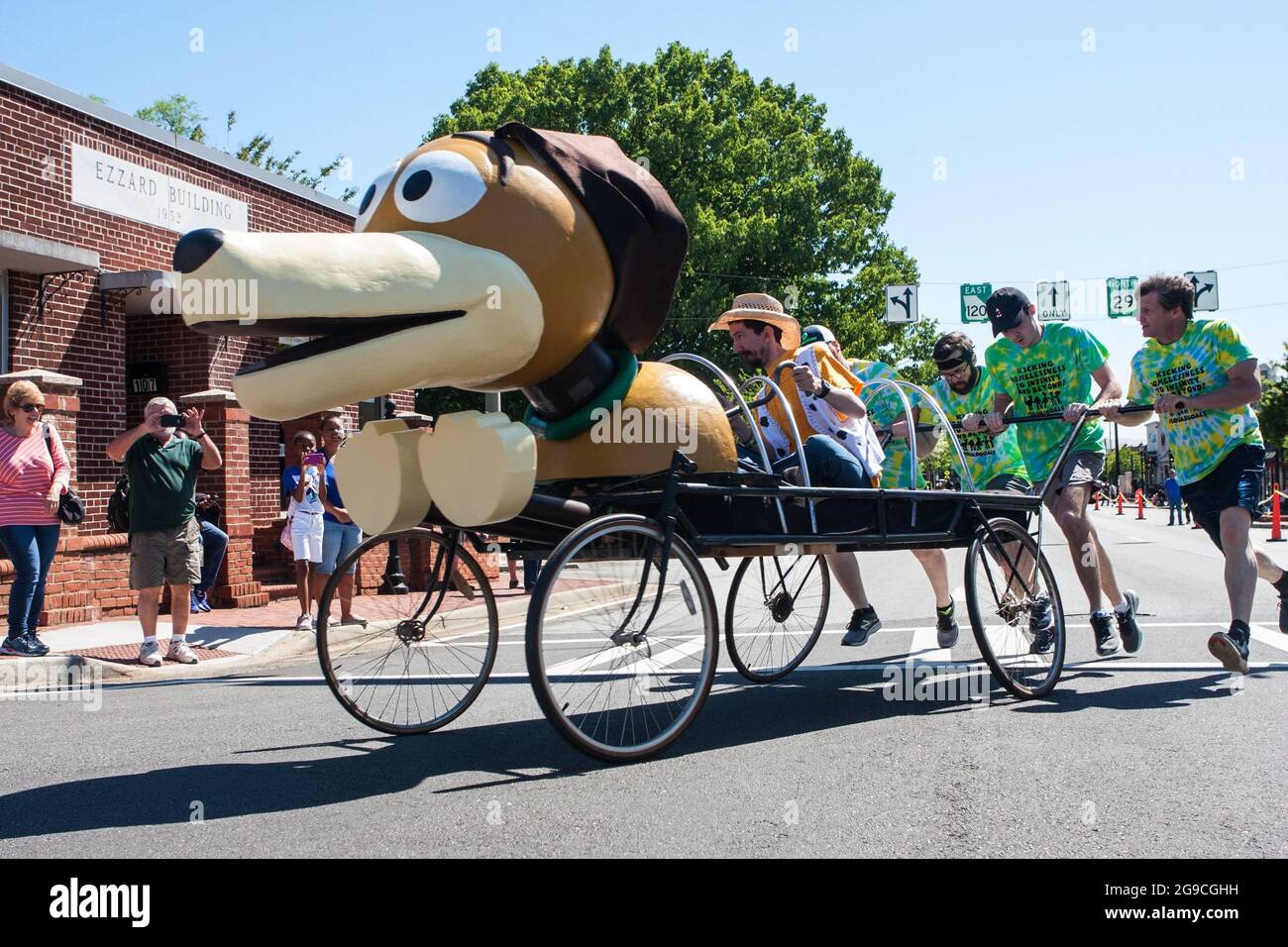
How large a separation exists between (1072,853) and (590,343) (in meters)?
2.81

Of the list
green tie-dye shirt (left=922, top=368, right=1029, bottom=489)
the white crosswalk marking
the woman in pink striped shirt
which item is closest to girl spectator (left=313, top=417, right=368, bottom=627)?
the woman in pink striped shirt

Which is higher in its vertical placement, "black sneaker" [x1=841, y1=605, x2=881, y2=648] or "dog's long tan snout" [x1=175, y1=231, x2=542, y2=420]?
"dog's long tan snout" [x1=175, y1=231, x2=542, y2=420]

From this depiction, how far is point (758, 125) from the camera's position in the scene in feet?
109

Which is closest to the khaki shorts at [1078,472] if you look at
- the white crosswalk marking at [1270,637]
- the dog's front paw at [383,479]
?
the white crosswalk marking at [1270,637]

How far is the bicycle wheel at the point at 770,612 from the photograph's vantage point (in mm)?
7020

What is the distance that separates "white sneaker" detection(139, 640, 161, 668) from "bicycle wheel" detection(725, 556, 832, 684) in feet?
13.4

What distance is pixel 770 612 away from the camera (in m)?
7.14

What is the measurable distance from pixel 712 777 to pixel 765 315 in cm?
281

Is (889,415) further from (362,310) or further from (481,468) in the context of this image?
(362,310)

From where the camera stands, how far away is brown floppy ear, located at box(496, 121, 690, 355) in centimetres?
503

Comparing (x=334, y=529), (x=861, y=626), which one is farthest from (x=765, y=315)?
(x=334, y=529)

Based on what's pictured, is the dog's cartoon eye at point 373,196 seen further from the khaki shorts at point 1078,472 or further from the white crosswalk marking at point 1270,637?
the white crosswalk marking at point 1270,637

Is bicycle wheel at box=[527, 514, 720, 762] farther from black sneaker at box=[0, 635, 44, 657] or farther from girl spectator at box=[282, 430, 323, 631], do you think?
girl spectator at box=[282, 430, 323, 631]
